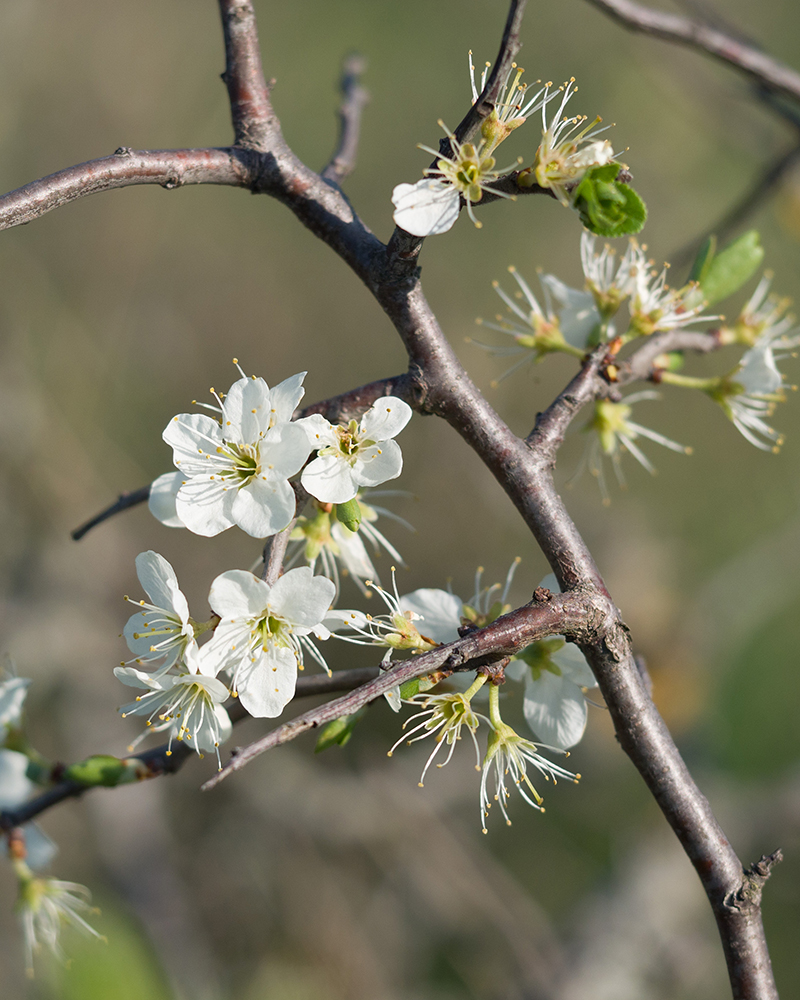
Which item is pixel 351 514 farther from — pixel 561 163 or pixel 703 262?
pixel 703 262

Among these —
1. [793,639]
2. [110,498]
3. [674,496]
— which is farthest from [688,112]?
[110,498]

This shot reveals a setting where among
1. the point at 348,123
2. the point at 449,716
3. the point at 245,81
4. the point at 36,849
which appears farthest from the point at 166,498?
the point at 348,123

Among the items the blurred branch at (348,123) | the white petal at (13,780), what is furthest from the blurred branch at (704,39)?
the white petal at (13,780)

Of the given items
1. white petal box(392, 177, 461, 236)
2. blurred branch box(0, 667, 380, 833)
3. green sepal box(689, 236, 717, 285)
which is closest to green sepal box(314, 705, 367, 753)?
blurred branch box(0, 667, 380, 833)

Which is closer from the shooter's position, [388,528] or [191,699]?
[191,699]

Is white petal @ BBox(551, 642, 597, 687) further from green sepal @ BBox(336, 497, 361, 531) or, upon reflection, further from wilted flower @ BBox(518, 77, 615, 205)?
wilted flower @ BBox(518, 77, 615, 205)

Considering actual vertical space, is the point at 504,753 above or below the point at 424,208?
below
